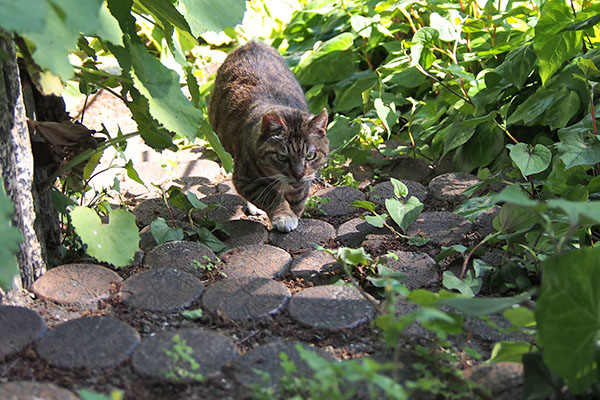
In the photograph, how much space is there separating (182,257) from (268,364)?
2.42ft

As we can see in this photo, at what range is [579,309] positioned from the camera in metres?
1.23

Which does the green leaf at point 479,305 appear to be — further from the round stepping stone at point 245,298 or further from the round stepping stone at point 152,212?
the round stepping stone at point 152,212

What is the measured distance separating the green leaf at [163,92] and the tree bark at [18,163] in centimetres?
32

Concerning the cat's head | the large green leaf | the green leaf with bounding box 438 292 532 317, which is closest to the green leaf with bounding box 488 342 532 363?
the green leaf with bounding box 438 292 532 317

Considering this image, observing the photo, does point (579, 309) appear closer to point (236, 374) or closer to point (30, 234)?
point (236, 374)

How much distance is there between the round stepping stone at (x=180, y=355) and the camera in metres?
1.39

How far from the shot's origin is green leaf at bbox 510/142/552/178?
209cm

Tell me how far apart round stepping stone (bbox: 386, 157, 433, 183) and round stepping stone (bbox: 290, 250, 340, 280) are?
1.06 meters

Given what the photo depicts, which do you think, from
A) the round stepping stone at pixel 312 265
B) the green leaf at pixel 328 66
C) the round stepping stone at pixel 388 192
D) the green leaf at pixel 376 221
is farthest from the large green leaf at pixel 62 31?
the green leaf at pixel 328 66

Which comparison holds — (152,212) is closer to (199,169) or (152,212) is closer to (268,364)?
(199,169)

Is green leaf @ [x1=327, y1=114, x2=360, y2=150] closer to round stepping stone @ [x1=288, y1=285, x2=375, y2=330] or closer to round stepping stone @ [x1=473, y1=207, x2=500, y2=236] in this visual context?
round stepping stone @ [x1=473, y1=207, x2=500, y2=236]

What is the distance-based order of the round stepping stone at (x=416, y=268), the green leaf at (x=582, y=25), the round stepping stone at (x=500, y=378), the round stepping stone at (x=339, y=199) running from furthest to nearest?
the round stepping stone at (x=339, y=199), the green leaf at (x=582, y=25), the round stepping stone at (x=416, y=268), the round stepping stone at (x=500, y=378)

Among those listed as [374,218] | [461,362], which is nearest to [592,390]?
[461,362]

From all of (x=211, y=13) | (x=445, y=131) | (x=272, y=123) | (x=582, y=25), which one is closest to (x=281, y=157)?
(x=272, y=123)
